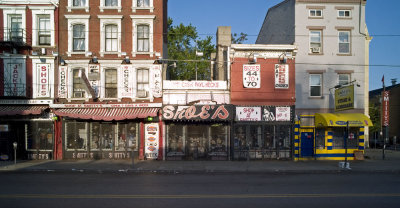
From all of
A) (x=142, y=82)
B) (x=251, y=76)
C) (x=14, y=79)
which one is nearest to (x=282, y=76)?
(x=251, y=76)

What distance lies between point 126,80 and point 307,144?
13.4 m

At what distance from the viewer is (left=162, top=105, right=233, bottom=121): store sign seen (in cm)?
1692

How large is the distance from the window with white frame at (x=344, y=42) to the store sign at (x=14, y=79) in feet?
72.5

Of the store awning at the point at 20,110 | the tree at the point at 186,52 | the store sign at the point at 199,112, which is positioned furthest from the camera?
the tree at the point at 186,52

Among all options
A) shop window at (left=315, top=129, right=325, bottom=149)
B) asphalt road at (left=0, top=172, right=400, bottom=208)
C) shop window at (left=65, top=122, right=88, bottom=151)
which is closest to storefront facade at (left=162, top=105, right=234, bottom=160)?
asphalt road at (left=0, top=172, right=400, bottom=208)

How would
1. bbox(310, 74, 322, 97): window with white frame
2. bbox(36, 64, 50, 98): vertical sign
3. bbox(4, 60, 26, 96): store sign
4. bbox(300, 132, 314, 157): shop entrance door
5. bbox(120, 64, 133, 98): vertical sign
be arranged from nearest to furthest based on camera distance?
bbox(4, 60, 26, 96): store sign → bbox(36, 64, 50, 98): vertical sign → bbox(120, 64, 133, 98): vertical sign → bbox(300, 132, 314, 157): shop entrance door → bbox(310, 74, 322, 97): window with white frame

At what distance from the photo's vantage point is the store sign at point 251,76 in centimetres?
1789

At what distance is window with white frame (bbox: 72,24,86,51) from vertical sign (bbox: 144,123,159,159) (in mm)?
7078

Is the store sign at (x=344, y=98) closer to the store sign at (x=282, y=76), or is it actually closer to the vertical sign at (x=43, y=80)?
the store sign at (x=282, y=76)

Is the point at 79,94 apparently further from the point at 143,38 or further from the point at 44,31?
the point at 143,38

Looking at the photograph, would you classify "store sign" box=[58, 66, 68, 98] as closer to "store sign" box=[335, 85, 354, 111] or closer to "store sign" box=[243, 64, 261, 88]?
"store sign" box=[243, 64, 261, 88]

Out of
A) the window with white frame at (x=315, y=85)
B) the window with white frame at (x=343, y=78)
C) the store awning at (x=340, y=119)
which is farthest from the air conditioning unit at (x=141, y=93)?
the window with white frame at (x=343, y=78)

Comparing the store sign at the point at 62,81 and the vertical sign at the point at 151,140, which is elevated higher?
the store sign at the point at 62,81

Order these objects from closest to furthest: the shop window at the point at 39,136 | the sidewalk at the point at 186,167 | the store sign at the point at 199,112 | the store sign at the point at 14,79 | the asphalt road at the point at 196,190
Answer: the asphalt road at the point at 196,190
the sidewalk at the point at 186,167
the store sign at the point at 199,112
the store sign at the point at 14,79
the shop window at the point at 39,136
